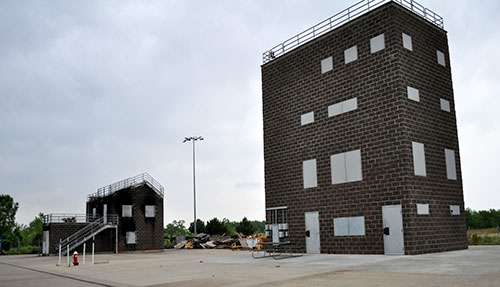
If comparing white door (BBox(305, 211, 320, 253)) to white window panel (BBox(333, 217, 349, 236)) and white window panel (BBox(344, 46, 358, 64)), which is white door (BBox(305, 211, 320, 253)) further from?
white window panel (BBox(344, 46, 358, 64))

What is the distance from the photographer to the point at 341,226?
906 inches

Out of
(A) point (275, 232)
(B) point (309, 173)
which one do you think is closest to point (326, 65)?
(B) point (309, 173)

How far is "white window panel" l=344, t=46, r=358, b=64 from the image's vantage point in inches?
917

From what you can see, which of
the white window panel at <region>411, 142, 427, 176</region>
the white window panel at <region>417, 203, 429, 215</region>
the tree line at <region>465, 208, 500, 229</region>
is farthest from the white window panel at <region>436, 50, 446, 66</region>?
the tree line at <region>465, 208, 500, 229</region>

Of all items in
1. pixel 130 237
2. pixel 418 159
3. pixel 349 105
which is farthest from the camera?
pixel 130 237

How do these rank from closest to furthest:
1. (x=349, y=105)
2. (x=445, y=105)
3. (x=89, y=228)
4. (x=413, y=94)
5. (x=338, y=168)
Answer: (x=413, y=94) → (x=349, y=105) → (x=338, y=168) → (x=445, y=105) → (x=89, y=228)

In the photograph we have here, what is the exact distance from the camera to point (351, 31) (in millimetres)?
23656

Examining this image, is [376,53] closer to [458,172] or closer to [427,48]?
[427,48]

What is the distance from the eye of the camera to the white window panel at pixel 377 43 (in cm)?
2209

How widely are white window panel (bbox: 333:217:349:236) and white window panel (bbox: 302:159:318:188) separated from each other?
2.44 m

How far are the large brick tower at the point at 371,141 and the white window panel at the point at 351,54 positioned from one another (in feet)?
0.21

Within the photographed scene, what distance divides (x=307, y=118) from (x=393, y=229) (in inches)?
314

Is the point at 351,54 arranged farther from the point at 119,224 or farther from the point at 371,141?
the point at 119,224

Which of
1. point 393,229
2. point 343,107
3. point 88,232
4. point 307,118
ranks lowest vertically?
point 88,232
